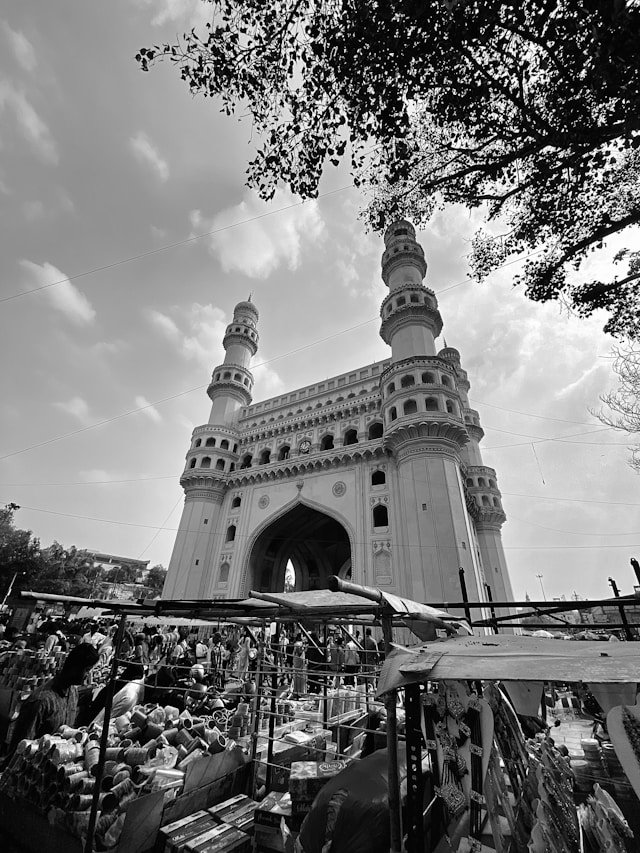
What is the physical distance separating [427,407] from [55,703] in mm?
17586

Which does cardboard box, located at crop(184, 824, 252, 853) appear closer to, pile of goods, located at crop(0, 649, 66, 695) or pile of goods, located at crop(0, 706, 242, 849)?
pile of goods, located at crop(0, 706, 242, 849)

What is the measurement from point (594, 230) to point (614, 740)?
28.4 feet

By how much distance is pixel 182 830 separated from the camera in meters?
3.62

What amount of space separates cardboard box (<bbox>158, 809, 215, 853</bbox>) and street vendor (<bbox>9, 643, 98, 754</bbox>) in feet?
11.2

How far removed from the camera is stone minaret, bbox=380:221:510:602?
16.5m

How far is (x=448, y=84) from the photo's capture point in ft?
21.9

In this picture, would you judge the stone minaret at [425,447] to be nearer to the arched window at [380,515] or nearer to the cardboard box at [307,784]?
the arched window at [380,515]

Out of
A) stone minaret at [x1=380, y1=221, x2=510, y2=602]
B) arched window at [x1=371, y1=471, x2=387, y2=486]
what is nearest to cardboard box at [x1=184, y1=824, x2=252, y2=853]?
stone minaret at [x1=380, y1=221, x2=510, y2=602]

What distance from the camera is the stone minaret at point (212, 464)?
2291 cm

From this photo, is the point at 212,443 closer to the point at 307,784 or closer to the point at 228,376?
the point at 228,376

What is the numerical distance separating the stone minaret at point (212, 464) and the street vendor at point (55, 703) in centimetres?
1679

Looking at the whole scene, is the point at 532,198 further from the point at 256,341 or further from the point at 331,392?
the point at 256,341

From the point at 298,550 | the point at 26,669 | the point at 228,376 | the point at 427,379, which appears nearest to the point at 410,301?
the point at 427,379

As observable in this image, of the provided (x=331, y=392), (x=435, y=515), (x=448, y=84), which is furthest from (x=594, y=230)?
(x=331, y=392)
